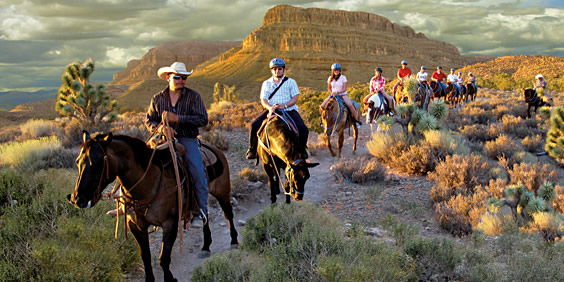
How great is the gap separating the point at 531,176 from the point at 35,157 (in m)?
13.6

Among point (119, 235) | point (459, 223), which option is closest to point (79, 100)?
point (119, 235)

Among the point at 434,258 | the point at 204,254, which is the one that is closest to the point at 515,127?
the point at 434,258

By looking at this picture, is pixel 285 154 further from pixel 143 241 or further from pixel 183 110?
pixel 143 241

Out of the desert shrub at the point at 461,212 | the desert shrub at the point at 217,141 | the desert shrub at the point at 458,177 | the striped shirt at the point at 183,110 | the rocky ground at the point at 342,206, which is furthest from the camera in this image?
the desert shrub at the point at 217,141

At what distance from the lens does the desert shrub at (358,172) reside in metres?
9.93

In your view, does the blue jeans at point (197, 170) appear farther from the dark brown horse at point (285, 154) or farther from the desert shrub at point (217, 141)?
the desert shrub at point (217, 141)

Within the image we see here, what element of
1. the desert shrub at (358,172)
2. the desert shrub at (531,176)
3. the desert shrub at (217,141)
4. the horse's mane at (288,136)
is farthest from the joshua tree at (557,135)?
the desert shrub at (217,141)

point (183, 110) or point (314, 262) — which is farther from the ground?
point (183, 110)

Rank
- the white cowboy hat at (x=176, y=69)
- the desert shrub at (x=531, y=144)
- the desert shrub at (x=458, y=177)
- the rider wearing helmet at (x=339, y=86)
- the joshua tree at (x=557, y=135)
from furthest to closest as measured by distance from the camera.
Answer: the desert shrub at (x=531, y=144) < the joshua tree at (x=557, y=135) < the rider wearing helmet at (x=339, y=86) < the desert shrub at (x=458, y=177) < the white cowboy hat at (x=176, y=69)

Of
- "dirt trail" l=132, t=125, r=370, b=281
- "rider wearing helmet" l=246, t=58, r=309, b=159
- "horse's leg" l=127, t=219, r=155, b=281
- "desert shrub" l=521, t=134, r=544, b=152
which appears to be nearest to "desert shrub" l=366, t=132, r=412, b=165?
"dirt trail" l=132, t=125, r=370, b=281

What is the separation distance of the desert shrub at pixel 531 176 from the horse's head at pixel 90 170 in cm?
906

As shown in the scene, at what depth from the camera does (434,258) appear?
4535 millimetres

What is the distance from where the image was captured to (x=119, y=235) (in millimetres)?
5402

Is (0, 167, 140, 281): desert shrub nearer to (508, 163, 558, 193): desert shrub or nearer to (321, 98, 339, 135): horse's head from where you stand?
(321, 98, 339, 135): horse's head
